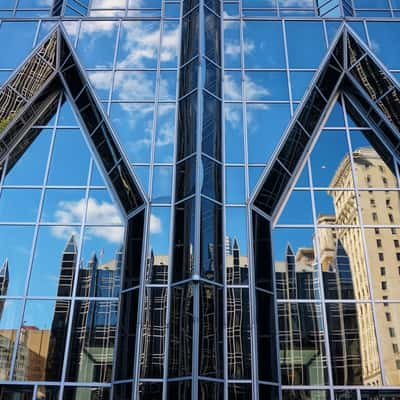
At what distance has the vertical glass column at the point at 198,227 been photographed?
10.8 metres

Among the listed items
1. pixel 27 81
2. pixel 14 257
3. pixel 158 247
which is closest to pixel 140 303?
pixel 158 247

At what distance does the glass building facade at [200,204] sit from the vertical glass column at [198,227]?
0.06 meters

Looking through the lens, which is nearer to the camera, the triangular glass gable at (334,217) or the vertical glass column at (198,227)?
the vertical glass column at (198,227)

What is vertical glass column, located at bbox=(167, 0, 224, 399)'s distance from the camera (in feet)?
35.4

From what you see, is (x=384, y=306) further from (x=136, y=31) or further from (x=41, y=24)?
(x=41, y=24)

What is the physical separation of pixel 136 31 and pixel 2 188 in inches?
302

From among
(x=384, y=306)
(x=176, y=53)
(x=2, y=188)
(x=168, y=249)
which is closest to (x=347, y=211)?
(x=384, y=306)

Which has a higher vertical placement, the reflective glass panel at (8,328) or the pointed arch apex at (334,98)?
the pointed arch apex at (334,98)

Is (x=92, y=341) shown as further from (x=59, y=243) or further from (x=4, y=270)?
(x=4, y=270)

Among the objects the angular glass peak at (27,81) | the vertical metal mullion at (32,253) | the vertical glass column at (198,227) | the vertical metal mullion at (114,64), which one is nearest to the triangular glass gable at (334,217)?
the vertical glass column at (198,227)

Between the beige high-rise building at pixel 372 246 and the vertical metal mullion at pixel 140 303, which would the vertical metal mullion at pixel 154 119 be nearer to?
the vertical metal mullion at pixel 140 303

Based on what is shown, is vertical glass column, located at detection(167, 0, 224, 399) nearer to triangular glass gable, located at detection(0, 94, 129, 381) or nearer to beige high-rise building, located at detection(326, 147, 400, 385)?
triangular glass gable, located at detection(0, 94, 129, 381)

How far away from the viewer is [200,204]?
12.3m

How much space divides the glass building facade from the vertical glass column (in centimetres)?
6
